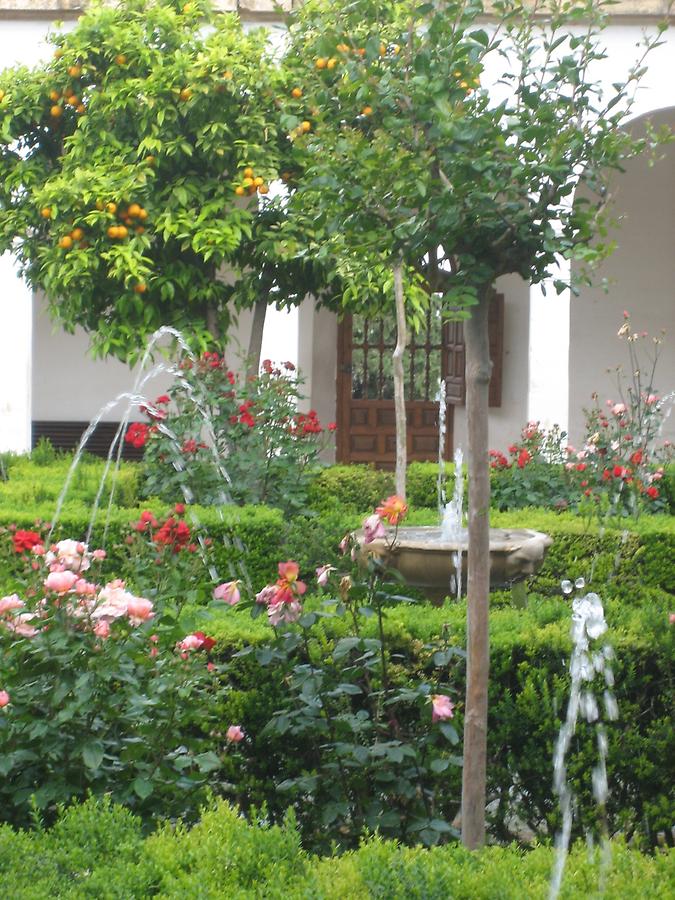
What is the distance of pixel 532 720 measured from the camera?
11.4 ft

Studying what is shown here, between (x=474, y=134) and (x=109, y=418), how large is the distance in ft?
37.7

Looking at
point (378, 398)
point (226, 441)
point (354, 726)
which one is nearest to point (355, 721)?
point (354, 726)

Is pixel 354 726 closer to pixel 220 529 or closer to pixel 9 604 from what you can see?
pixel 9 604

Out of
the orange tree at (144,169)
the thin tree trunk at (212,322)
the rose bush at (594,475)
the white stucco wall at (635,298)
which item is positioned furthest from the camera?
the white stucco wall at (635,298)

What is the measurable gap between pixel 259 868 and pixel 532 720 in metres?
1.30

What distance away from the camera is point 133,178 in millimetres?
8953

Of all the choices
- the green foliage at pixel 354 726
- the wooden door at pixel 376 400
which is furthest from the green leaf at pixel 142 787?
the wooden door at pixel 376 400

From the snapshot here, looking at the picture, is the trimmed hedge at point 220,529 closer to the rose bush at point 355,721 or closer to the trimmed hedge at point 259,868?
the rose bush at point 355,721

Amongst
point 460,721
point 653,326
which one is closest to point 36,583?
point 460,721

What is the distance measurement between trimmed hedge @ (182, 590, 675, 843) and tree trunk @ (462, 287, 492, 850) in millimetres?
395

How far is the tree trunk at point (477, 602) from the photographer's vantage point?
294cm

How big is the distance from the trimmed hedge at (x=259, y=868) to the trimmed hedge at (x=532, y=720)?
2.79ft

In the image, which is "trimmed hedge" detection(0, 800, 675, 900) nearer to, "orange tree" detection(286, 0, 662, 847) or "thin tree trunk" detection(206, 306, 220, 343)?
"orange tree" detection(286, 0, 662, 847)

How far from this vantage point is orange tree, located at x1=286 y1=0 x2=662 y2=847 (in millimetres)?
2887
